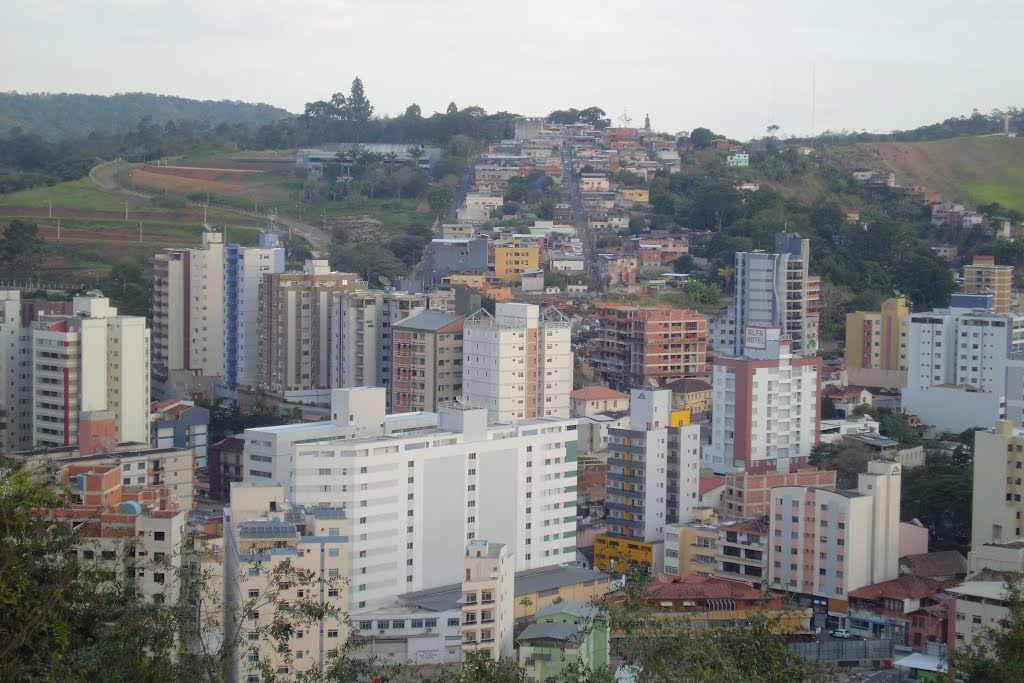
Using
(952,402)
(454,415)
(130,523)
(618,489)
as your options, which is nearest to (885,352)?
(952,402)

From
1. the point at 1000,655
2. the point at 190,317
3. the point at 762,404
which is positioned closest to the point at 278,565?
the point at 1000,655

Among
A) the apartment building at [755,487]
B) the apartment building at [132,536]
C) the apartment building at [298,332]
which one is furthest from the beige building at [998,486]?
the apartment building at [298,332]

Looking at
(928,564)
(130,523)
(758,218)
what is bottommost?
(928,564)

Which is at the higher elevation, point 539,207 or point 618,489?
point 539,207

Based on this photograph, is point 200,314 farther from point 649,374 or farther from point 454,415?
point 454,415

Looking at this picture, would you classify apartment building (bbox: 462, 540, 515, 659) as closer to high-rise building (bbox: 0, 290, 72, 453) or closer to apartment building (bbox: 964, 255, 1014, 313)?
high-rise building (bbox: 0, 290, 72, 453)

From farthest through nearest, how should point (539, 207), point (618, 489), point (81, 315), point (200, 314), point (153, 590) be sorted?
point (539, 207)
point (200, 314)
point (81, 315)
point (618, 489)
point (153, 590)

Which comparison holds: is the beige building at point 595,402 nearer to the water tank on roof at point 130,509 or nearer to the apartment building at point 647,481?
the apartment building at point 647,481
